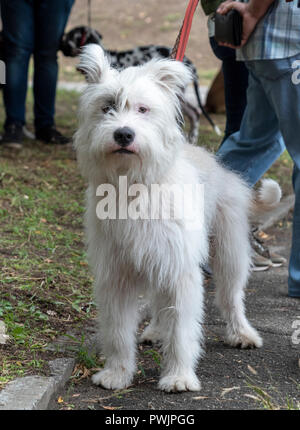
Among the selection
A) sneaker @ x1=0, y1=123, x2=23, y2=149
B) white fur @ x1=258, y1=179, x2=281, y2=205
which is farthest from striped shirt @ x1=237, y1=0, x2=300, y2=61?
sneaker @ x1=0, y1=123, x2=23, y2=149

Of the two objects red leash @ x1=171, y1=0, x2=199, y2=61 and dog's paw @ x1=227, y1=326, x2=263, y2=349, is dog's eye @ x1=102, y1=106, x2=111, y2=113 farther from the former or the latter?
dog's paw @ x1=227, y1=326, x2=263, y2=349

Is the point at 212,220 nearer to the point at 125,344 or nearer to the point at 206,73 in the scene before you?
the point at 125,344

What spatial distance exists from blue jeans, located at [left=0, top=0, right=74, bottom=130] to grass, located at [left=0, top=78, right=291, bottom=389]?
0.65m

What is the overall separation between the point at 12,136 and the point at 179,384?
5039 millimetres

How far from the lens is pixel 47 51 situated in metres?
7.43

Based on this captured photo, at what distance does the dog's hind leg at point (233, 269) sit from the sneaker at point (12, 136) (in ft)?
14.2

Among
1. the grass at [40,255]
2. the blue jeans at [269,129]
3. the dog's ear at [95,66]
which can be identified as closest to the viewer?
the dog's ear at [95,66]

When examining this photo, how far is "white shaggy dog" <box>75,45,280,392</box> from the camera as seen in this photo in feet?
9.42

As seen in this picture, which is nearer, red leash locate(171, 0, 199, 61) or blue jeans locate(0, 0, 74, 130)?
red leash locate(171, 0, 199, 61)

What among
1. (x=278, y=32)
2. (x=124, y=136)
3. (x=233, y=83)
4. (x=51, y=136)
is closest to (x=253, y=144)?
(x=233, y=83)

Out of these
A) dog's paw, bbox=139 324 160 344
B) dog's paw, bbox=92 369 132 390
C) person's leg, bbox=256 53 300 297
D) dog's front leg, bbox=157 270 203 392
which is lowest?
dog's paw, bbox=139 324 160 344

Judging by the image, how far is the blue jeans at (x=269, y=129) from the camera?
12.6 ft

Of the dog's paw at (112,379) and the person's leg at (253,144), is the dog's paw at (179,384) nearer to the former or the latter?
the dog's paw at (112,379)
